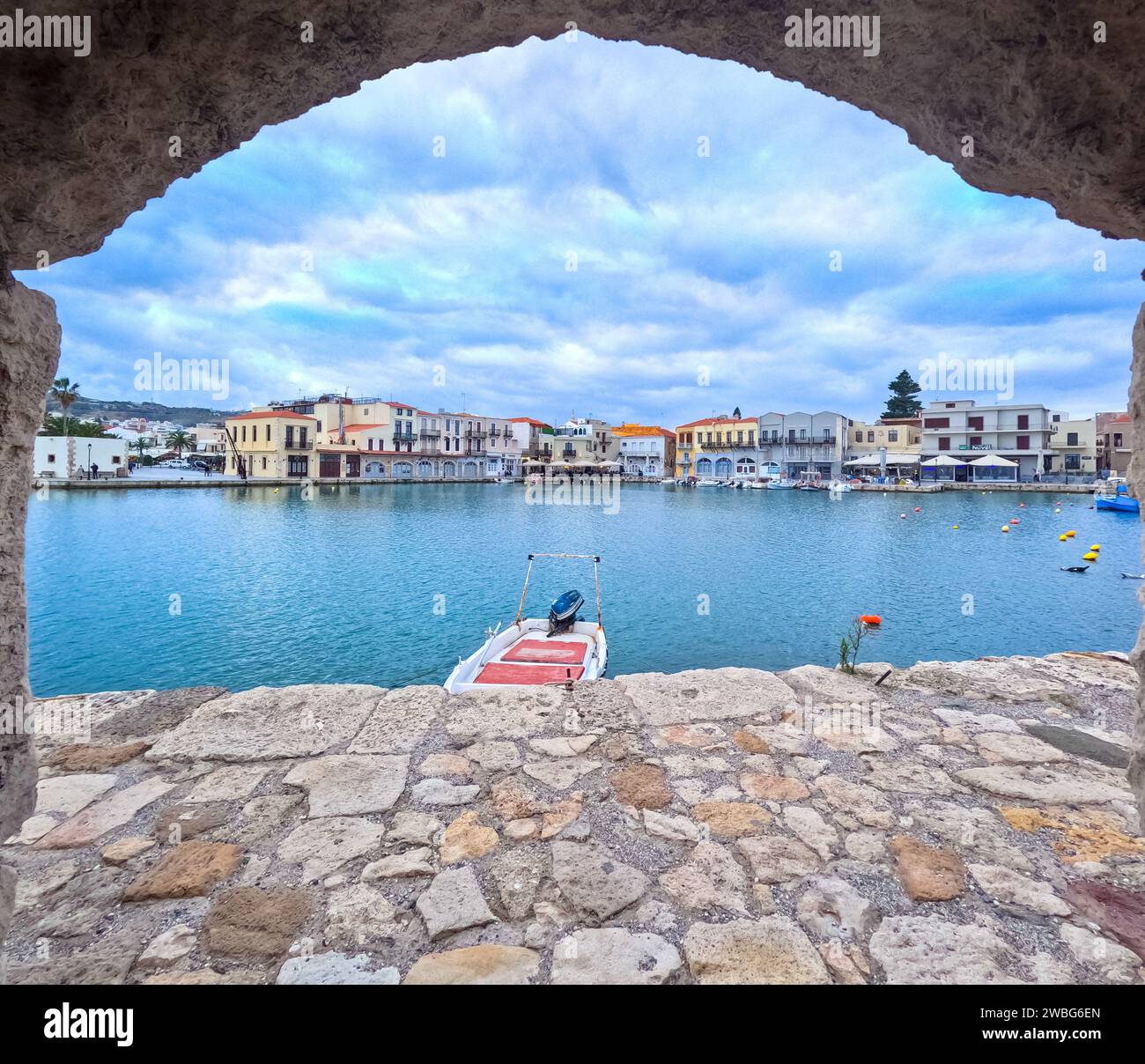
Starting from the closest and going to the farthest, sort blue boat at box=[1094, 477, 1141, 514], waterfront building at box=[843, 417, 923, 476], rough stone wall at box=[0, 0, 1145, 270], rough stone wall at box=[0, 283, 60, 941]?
rough stone wall at box=[0, 0, 1145, 270] → rough stone wall at box=[0, 283, 60, 941] → blue boat at box=[1094, 477, 1141, 514] → waterfront building at box=[843, 417, 923, 476]

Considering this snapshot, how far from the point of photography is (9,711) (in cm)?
167

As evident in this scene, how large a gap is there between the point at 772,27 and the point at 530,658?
940 centimetres

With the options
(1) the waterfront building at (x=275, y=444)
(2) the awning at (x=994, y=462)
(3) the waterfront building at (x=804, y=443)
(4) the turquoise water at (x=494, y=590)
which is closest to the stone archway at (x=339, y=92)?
(4) the turquoise water at (x=494, y=590)

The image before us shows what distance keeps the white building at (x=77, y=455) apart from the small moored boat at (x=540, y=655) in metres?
56.0

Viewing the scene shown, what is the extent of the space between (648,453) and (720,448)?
13.6 meters

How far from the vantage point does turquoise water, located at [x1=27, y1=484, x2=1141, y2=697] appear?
12617 millimetres

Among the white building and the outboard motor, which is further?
the white building

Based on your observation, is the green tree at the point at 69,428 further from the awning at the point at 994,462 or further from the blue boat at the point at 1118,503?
the awning at the point at 994,462

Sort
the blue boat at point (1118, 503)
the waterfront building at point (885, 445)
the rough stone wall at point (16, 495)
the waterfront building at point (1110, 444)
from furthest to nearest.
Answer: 1. the waterfront building at point (885, 445)
2. the waterfront building at point (1110, 444)
3. the blue boat at point (1118, 503)
4. the rough stone wall at point (16, 495)

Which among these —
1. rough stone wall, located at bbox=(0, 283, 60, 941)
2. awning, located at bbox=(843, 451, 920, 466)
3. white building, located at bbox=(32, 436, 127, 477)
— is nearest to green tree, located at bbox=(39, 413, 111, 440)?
white building, located at bbox=(32, 436, 127, 477)

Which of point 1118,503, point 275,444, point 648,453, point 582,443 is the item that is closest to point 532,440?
point 582,443

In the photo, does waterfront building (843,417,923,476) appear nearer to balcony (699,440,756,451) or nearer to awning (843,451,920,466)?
awning (843,451,920,466)

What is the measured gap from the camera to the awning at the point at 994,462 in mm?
56438

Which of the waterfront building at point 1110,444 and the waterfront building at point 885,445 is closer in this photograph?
the waterfront building at point 1110,444
